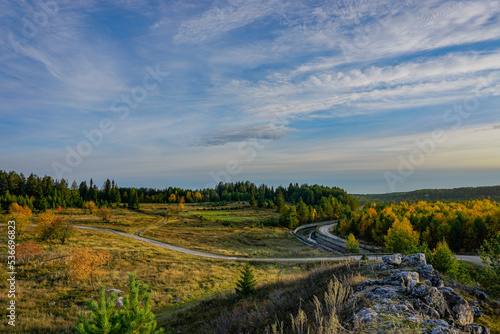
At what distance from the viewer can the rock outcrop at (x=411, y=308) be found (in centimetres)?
608

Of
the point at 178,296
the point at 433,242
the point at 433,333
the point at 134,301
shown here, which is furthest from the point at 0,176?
the point at 433,242

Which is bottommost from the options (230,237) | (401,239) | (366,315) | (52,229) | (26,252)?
(230,237)

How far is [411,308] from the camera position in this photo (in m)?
6.90

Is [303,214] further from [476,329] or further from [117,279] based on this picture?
[476,329]

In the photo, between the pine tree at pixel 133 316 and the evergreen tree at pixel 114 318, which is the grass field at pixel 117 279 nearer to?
the pine tree at pixel 133 316

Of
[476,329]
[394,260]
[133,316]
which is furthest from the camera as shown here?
[394,260]

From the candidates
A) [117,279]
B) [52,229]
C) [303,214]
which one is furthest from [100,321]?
[303,214]

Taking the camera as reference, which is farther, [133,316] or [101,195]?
[101,195]

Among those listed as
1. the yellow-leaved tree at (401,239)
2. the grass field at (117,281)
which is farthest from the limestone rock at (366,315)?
the yellow-leaved tree at (401,239)

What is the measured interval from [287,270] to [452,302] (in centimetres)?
2998

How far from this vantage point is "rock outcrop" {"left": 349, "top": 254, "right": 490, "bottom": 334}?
6.08 metres

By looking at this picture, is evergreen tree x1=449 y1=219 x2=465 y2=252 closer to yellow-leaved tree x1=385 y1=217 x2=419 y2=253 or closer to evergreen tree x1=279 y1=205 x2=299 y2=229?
yellow-leaved tree x1=385 y1=217 x2=419 y2=253

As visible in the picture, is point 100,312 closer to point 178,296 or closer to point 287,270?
point 178,296

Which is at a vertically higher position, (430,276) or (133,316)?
(430,276)
